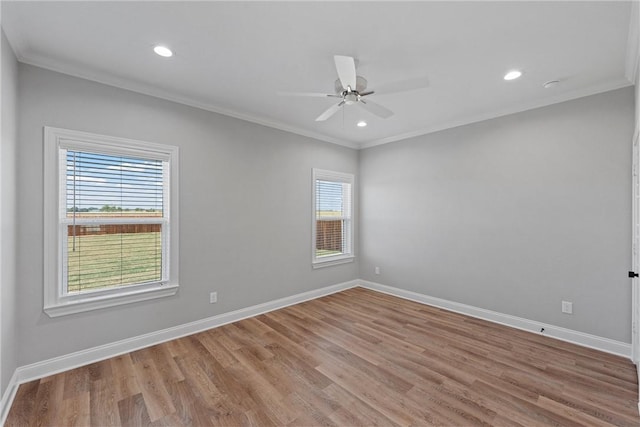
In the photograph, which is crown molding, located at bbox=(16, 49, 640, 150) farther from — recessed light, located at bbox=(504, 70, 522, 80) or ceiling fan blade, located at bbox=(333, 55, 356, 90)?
ceiling fan blade, located at bbox=(333, 55, 356, 90)

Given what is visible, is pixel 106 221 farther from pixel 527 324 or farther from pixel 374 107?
pixel 527 324

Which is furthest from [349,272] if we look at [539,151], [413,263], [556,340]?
[539,151]

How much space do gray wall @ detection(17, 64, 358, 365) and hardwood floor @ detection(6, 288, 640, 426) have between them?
1.18 ft

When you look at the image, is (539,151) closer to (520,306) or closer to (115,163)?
(520,306)

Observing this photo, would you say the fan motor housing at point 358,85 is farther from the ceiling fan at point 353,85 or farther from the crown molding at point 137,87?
the crown molding at point 137,87

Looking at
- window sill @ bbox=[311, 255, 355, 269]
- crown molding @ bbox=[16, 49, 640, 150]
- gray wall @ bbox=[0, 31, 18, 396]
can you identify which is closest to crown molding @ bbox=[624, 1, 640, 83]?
crown molding @ bbox=[16, 49, 640, 150]

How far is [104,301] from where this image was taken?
265 centimetres

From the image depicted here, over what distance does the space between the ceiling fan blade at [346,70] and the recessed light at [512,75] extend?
1.52 m

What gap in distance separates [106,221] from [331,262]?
3.19 meters

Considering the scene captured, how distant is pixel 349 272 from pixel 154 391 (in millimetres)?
3507

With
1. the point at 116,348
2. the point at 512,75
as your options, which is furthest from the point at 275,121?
the point at 116,348

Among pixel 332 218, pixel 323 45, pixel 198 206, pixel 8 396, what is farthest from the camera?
pixel 332 218

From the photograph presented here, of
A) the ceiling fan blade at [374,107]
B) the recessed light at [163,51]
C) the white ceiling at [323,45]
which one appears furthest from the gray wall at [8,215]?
the ceiling fan blade at [374,107]

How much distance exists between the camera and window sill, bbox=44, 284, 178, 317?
2.42 m
